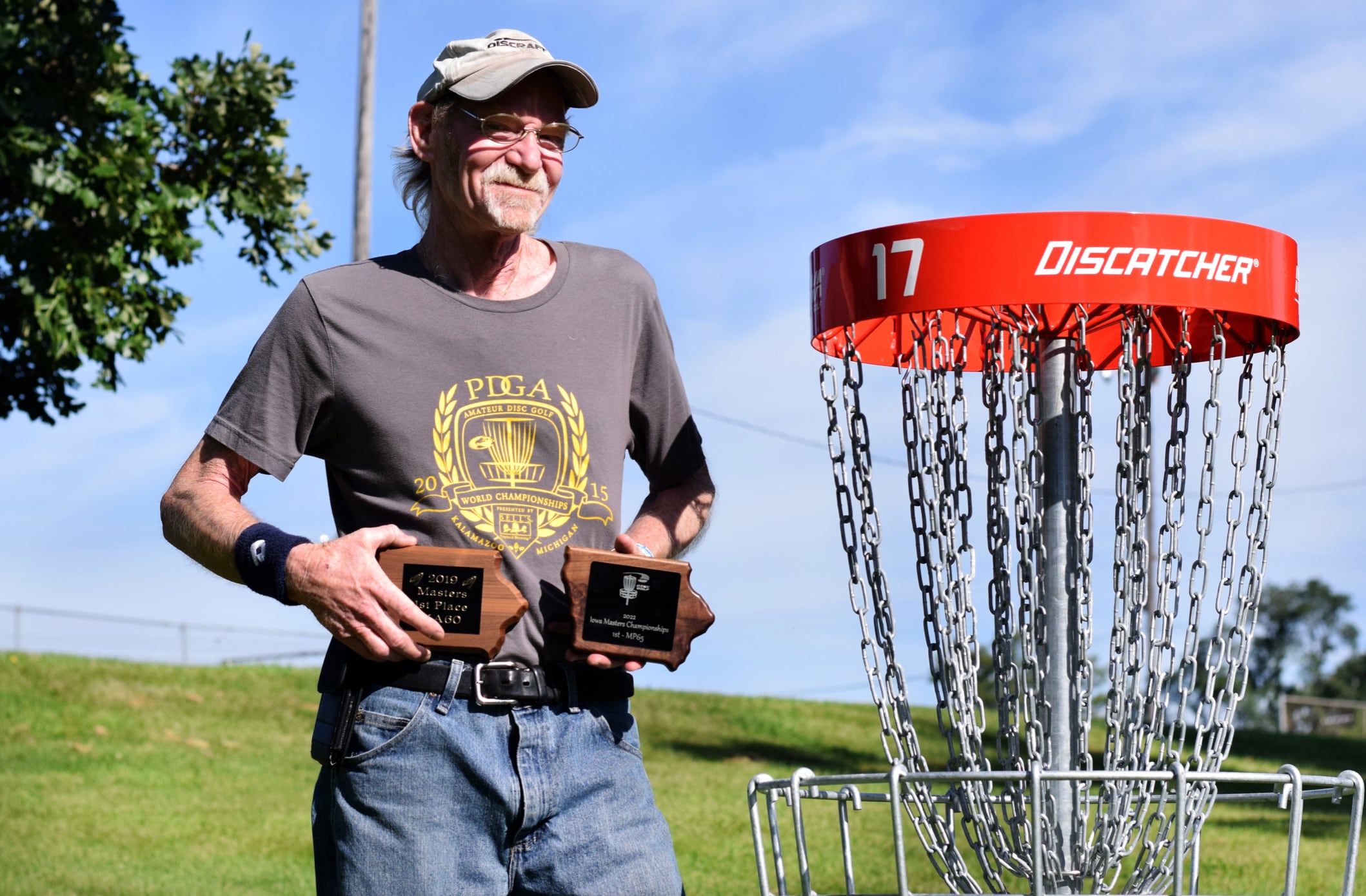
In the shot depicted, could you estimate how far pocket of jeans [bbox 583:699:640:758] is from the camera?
262cm

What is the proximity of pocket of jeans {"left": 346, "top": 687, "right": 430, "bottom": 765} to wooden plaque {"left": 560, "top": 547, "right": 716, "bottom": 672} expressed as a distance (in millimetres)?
300

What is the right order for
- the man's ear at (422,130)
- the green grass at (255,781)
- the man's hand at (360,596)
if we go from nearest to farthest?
1. the man's hand at (360,596)
2. the man's ear at (422,130)
3. the green grass at (255,781)

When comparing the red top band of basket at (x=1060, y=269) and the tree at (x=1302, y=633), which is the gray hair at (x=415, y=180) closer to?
the red top band of basket at (x=1060, y=269)

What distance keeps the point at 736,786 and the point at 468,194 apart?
9.84m

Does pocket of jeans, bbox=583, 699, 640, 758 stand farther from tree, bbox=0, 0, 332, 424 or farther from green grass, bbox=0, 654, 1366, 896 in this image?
tree, bbox=0, 0, 332, 424

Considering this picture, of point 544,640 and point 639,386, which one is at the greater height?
point 639,386

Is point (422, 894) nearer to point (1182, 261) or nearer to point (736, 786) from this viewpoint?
point (1182, 261)

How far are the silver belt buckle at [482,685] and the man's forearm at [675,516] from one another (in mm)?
451

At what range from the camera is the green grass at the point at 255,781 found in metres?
8.48

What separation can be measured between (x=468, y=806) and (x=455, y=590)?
15.3 inches

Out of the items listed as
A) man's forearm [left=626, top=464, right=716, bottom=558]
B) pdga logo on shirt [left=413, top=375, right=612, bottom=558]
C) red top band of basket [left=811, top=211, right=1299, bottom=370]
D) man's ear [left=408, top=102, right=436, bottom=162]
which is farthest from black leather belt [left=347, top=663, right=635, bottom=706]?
man's ear [left=408, top=102, right=436, bottom=162]

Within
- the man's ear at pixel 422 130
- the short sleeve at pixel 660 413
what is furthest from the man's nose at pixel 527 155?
the short sleeve at pixel 660 413

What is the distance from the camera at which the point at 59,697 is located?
49.8 ft

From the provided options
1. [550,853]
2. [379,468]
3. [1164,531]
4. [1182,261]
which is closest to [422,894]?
[550,853]
